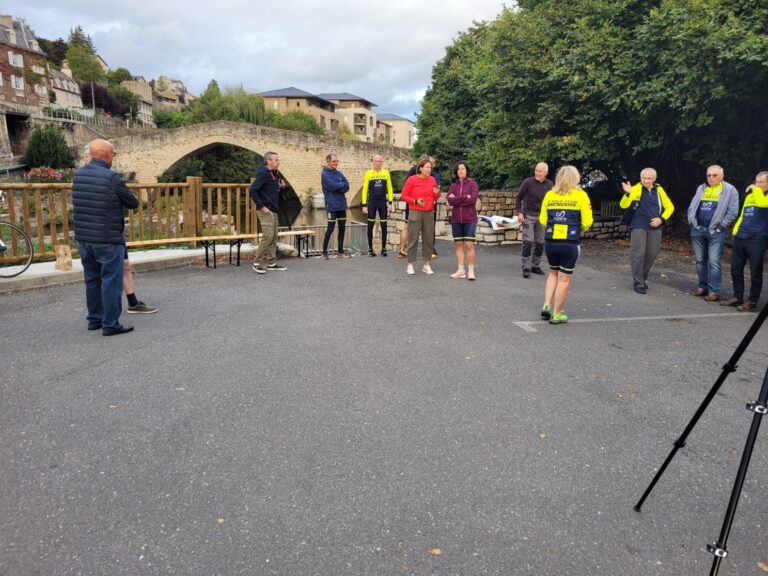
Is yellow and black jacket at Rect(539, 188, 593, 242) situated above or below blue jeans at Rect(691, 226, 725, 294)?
above

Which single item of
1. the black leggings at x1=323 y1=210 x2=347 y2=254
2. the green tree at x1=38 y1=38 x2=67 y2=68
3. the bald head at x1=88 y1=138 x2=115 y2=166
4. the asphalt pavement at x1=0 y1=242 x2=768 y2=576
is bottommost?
the asphalt pavement at x1=0 y1=242 x2=768 y2=576

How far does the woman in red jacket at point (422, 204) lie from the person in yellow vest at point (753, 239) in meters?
4.26

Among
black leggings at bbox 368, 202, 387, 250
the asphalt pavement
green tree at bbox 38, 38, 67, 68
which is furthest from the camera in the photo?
green tree at bbox 38, 38, 67, 68

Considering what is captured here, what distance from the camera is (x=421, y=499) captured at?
2.75 meters

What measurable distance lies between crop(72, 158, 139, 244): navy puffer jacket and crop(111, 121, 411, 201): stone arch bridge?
30391mm

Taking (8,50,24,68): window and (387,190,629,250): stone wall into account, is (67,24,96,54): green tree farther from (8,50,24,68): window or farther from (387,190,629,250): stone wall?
(387,190,629,250): stone wall

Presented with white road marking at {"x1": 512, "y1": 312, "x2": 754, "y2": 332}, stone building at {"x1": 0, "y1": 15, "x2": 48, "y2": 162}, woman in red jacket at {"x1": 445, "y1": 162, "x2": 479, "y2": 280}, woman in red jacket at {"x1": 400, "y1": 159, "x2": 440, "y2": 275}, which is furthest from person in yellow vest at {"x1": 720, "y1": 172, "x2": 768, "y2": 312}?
stone building at {"x1": 0, "y1": 15, "x2": 48, "y2": 162}

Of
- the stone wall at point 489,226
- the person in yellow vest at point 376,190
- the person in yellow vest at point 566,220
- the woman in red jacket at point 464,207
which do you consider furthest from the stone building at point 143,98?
the person in yellow vest at point 566,220

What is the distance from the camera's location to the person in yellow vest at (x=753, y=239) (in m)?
6.88

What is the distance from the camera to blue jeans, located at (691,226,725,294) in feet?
24.3

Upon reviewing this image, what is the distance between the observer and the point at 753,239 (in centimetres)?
699

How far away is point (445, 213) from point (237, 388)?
33.8 feet

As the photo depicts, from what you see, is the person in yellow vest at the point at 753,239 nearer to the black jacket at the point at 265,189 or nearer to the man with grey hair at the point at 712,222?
the man with grey hair at the point at 712,222

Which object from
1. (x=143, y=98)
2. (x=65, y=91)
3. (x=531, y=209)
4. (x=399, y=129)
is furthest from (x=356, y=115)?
(x=531, y=209)
